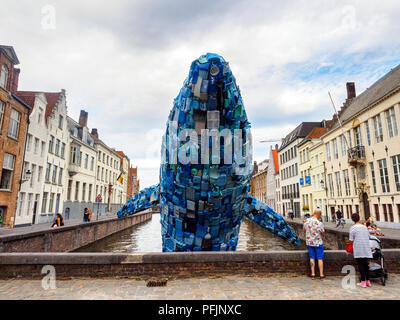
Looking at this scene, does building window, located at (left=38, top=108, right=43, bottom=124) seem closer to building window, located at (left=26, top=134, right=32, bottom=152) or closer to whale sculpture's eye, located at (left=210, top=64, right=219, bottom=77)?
building window, located at (left=26, top=134, right=32, bottom=152)

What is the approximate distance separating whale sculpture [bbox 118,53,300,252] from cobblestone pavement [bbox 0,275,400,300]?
1170mm

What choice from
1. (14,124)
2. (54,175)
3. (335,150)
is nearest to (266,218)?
(14,124)

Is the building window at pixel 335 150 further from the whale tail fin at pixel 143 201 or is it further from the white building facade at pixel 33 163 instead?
the white building facade at pixel 33 163

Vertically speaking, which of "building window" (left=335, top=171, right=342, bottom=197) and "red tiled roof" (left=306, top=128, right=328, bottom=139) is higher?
"red tiled roof" (left=306, top=128, right=328, bottom=139)

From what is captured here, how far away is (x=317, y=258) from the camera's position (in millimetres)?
5426

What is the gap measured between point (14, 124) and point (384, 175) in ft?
89.7

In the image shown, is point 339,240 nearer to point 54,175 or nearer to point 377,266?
point 377,266

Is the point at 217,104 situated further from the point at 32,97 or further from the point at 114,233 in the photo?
the point at 32,97

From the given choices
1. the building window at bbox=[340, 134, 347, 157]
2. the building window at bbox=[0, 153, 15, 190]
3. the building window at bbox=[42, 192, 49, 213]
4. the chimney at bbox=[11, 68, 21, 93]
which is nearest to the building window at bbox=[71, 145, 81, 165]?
the building window at bbox=[42, 192, 49, 213]

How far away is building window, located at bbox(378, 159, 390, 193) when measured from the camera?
1903cm

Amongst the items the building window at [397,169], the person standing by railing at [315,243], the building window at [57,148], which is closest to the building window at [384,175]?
the building window at [397,169]

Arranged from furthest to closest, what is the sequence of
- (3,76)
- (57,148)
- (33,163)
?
(57,148)
(33,163)
(3,76)

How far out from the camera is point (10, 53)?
1712 centimetres
